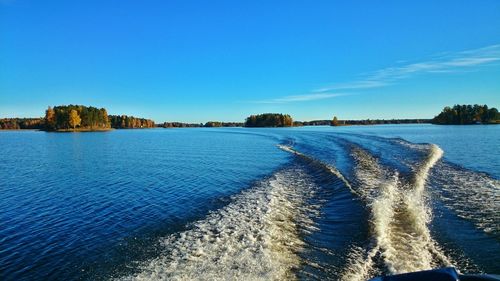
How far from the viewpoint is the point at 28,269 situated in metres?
10.2

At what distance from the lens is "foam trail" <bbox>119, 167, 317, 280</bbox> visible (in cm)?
931

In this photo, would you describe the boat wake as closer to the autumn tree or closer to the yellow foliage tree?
the yellow foliage tree

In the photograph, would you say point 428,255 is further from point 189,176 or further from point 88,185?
point 88,185

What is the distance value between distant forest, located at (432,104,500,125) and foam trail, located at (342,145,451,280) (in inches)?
7340

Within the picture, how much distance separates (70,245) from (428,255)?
438 inches

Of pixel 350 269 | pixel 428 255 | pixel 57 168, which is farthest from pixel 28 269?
pixel 57 168

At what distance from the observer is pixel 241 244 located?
37.8ft

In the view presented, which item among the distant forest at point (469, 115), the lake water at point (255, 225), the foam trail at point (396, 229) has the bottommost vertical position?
the lake water at point (255, 225)

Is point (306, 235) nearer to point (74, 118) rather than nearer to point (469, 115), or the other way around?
point (74, 118)

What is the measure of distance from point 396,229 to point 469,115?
200m

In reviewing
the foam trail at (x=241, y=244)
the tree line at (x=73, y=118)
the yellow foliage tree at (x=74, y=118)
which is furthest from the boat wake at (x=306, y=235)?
the tree line at (x=73, y=118)

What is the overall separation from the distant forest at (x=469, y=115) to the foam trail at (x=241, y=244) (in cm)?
19475

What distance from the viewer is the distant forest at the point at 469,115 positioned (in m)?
182

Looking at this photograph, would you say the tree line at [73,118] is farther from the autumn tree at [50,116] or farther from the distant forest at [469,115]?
the distant forest at [469,115]
